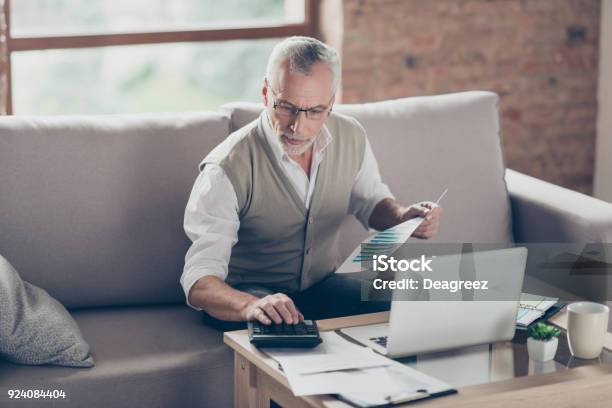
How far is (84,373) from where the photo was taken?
86.3 inches

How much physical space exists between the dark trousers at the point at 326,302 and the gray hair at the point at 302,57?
53cm

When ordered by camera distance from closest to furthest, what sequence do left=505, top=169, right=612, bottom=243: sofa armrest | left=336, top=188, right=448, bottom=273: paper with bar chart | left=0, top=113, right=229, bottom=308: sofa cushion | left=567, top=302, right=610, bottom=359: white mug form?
left=567, top=302, right=610, bottom=359: white mug → left=336, top=188, right=448, bottom=273: paper with bar chart → left=0, top=113, right=229, bottom=308: sofa cushion → left=505, top=169, right=612, bottom=243: sofa armrest

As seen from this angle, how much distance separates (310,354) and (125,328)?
0.78 meters

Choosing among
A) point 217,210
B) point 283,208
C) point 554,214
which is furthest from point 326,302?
point 554,214

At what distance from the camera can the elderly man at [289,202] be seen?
2.24m

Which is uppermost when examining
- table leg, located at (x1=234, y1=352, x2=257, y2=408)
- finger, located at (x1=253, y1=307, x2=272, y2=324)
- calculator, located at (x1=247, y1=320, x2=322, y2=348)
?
finger, located at (x1=253, y1=307, x2=272, y2=324)

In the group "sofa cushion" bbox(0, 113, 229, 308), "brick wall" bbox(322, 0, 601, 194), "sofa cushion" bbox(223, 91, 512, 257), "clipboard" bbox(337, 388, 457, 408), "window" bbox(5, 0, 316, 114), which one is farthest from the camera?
"brick wall" bbox(322, 0, 601, 194)

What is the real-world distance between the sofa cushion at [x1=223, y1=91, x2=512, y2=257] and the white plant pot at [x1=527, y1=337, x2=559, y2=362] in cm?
93

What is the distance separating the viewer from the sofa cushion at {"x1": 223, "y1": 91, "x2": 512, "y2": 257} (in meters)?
2.82

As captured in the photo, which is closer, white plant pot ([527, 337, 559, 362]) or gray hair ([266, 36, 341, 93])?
white plant pot ([527, 337, 559, 362])

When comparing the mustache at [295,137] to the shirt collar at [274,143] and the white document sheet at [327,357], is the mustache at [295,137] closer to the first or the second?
the shirt collar at [274,143]

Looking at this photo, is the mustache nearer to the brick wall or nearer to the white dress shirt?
the white dress shirt

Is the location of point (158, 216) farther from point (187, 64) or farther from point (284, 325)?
point (187, 64)

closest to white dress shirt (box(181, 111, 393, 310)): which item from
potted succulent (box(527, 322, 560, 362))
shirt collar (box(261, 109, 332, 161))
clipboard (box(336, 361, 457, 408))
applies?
shirt collar (box(261, 109, 332, 161))
